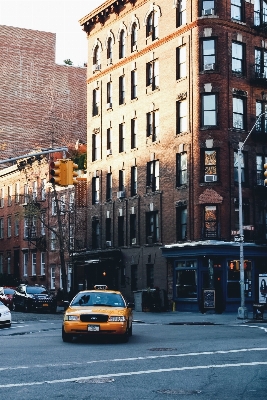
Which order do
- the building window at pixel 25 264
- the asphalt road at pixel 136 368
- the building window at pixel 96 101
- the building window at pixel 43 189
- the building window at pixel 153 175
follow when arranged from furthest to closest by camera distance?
1. the building window at pixel 25 264
2. the building window at pixel 43 189
3. the building window at pixel 96 101
4. the building window at pixel 153 175
5. the asphalt road at pixel 136 368

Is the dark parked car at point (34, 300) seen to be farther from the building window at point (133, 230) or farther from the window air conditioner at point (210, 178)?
the window air conditioner at point (210, 178)

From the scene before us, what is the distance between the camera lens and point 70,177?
23.3m

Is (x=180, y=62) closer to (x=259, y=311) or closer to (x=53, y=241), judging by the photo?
(x=259, y=311)

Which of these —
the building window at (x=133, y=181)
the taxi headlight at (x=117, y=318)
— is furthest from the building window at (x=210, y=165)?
the taxi headlight at (x=117, y=318)

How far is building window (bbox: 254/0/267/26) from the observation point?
4753cm

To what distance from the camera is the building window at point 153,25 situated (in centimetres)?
4965

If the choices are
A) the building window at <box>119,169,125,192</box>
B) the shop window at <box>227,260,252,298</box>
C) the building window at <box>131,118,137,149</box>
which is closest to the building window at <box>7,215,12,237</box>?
the building window at <box>119,169,125,192</box>

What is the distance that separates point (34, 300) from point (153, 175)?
11.9 m

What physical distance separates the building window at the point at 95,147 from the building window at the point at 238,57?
45.7ft

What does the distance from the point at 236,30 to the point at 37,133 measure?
113 feet

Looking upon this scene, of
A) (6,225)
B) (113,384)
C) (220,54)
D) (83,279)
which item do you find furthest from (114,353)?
(6,225)

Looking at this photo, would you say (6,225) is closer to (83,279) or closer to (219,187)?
(83,279)

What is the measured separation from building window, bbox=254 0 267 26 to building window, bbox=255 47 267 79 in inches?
73.9

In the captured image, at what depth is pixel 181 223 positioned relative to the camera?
4562cm
